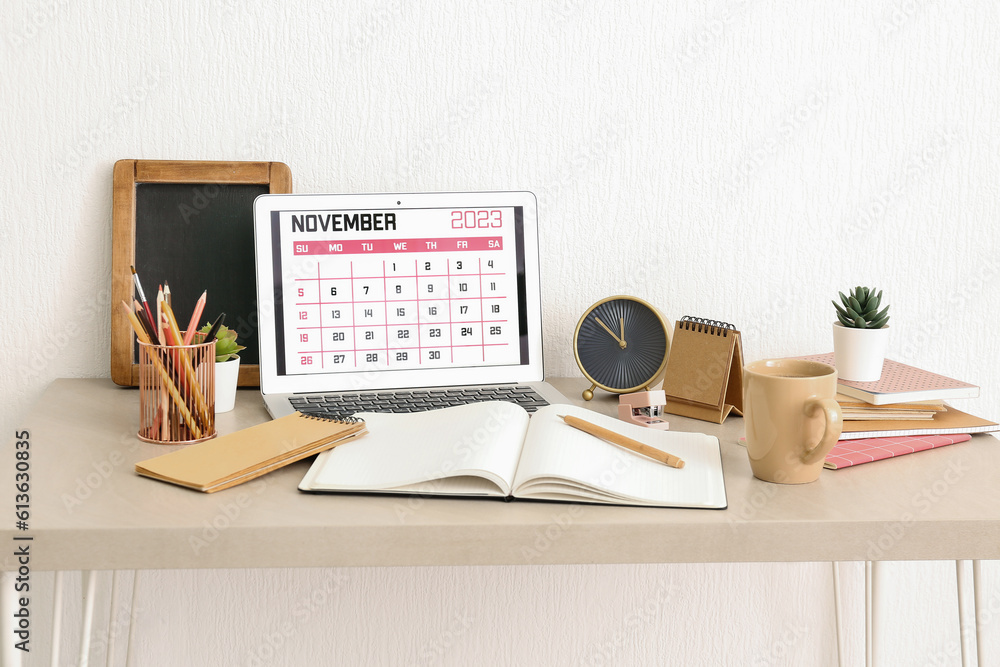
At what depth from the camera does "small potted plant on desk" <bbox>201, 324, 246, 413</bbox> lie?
3.18 ft

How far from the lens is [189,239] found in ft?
3.62

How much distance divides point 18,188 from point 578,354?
785 mm

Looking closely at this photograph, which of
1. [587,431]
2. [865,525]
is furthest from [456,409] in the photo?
[865,525]

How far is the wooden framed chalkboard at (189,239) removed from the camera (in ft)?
3.55

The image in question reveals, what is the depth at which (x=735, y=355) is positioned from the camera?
0.97 m

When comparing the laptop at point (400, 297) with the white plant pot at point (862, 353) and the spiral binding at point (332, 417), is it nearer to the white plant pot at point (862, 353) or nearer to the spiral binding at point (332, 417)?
the spiral binding at point (332, 417)

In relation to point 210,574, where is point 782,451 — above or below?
above

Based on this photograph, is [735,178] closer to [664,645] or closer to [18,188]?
[664,645]

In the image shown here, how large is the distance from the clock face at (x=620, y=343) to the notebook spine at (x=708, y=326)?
52mm

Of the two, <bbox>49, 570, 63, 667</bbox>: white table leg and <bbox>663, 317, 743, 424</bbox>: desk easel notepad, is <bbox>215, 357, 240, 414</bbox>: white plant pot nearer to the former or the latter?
<bbox>49, 570, 63, 667</bbox>: white table leg

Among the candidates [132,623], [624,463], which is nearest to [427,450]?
[624,463]

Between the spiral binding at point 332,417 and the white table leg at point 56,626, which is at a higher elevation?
the spiral binding at point 332,417

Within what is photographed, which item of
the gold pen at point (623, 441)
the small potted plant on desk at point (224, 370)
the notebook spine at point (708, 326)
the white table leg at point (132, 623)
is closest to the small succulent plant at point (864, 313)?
the notebook spine at point (708, 326)

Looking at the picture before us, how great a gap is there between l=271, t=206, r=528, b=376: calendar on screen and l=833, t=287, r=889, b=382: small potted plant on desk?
1.29 feet
